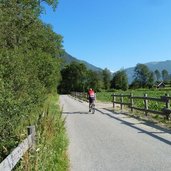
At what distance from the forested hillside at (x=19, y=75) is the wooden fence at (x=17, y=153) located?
0.82ft

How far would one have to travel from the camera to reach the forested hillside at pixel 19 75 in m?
8.18

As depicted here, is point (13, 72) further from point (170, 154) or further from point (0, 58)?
point (170, 154)

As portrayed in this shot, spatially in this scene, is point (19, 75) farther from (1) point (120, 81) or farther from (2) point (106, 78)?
(2) point (106, 78)

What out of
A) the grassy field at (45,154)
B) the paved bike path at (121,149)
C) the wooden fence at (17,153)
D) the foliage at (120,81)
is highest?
the foliage at (120,81)

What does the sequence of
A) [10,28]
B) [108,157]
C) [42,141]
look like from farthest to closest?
[10,28]
[108,157]
[42,141]

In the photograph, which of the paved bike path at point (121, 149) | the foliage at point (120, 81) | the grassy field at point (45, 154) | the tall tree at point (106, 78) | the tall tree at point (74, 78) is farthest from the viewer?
the tall tree at point (106, 78)

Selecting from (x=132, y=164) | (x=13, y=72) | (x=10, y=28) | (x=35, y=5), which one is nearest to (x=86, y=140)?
(x=132, y=164)

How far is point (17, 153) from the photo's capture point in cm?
572

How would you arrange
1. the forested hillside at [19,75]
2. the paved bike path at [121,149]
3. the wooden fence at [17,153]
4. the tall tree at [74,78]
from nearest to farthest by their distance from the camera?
the wooden fence at [17,153]
the forested hillside at [19,75]
the paved bike path at [121,149]
the tall tree at [74,78]

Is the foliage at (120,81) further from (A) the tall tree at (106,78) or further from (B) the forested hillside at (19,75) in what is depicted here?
(B) the forested hillside at (19,75)

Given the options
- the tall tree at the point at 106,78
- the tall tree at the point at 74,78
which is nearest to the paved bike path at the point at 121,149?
the tall tree at the point at 74,78

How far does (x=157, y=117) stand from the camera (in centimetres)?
2034

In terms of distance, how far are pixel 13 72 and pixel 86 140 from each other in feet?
19.1

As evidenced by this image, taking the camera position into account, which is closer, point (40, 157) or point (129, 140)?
point (40, 157)
